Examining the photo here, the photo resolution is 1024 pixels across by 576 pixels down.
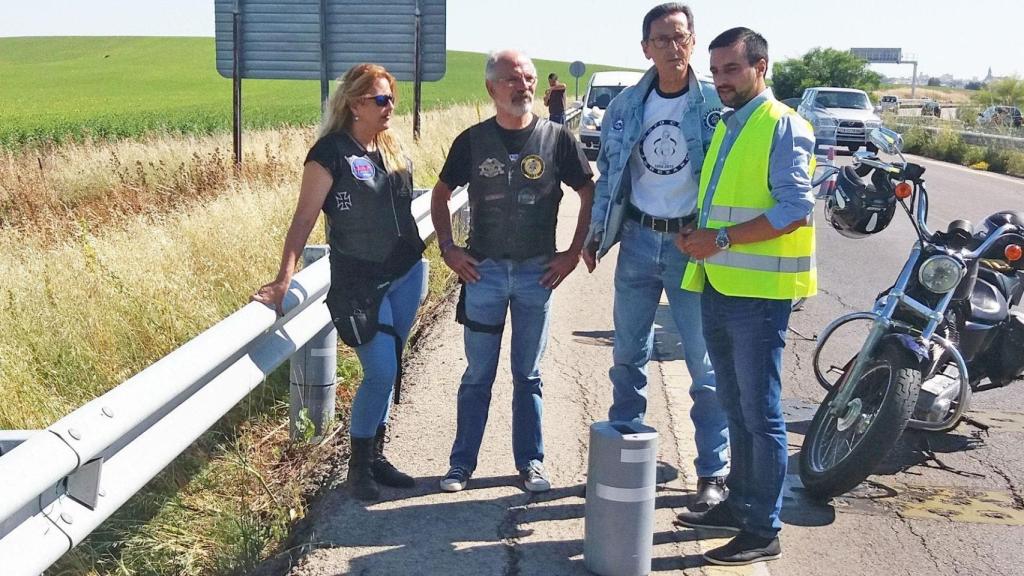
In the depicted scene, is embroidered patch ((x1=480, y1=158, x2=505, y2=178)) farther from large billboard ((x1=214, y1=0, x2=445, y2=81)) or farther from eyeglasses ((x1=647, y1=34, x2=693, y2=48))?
large billboard ((x1=214, y1=0, x2=445, y2=81))

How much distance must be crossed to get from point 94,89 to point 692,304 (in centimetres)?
7407

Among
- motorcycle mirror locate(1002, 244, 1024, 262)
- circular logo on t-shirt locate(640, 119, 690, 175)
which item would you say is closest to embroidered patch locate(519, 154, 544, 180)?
circular logo on t-shirt locate(640, 119, 690, 175)

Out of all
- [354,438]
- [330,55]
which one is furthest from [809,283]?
[330,55]

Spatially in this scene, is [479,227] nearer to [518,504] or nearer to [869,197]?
[518,504]

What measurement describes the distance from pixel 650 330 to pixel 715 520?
848 millimetres

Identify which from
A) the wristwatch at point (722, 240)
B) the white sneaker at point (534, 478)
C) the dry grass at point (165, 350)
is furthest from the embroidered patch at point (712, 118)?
the dry grass at point (165, 350)

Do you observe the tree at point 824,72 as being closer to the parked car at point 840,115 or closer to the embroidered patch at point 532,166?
the parked car at point 840,115

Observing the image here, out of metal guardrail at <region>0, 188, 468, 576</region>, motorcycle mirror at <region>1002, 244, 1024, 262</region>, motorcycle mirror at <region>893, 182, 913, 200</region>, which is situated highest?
motorcycle mirror at <region>893, 182, 913, 200</region>

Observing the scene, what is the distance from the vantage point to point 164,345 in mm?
6043

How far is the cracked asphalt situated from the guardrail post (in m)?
0.39

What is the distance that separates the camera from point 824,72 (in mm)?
89562

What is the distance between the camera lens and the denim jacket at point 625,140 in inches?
173

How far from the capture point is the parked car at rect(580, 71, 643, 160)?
953 inches

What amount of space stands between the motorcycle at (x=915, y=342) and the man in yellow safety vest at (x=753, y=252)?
66 cm
